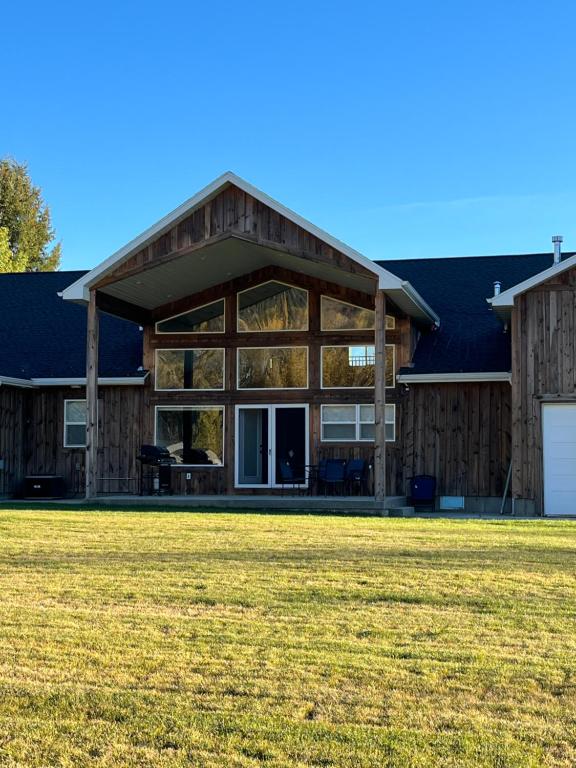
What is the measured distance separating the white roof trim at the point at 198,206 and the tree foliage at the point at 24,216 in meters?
30.9

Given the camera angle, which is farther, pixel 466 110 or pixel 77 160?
pixel 77 160

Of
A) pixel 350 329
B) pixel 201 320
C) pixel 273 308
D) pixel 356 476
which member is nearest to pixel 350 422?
pixel 356 476

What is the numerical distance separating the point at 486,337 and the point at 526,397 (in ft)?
9.93

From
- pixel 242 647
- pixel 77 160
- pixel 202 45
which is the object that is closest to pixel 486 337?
pixel 202 45

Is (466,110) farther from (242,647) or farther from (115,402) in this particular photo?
(242,647)

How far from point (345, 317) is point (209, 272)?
290cm

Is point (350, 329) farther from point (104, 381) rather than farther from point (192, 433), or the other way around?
point (104, 381)

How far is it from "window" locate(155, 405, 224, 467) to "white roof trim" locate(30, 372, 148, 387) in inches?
29.5

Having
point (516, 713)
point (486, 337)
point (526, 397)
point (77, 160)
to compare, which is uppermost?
point (77, 160)

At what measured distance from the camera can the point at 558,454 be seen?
17312mm

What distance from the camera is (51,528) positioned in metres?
12.4

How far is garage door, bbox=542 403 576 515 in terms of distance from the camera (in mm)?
17219

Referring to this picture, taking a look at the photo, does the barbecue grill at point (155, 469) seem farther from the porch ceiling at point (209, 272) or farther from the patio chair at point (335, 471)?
the patio chair at point (335, 471)

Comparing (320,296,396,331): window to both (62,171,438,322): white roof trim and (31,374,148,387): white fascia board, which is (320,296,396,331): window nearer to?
(62,171,438,322): white roof trim
